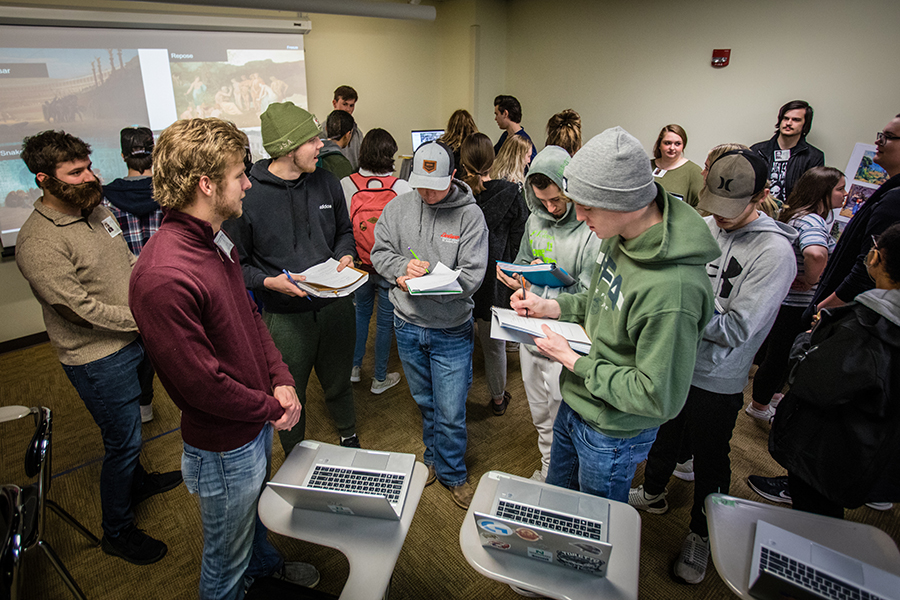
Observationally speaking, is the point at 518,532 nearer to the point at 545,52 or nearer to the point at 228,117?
the point at 228,117

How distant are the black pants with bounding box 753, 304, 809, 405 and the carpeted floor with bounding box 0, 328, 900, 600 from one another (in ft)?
0.70

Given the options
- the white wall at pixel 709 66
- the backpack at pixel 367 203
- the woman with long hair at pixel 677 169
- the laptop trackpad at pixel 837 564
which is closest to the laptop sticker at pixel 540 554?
the laptop trackpad at pixel 837 564

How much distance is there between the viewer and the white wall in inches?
137

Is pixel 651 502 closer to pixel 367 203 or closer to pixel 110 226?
pixel 367 203

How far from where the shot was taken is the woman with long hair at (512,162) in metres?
2.87

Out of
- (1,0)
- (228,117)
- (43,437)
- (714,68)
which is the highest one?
(1,0)

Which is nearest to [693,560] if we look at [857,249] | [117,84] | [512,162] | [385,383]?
[857,249]

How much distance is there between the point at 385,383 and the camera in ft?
10.4

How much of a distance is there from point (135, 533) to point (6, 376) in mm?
2281

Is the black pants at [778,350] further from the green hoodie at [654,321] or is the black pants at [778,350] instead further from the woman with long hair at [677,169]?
the green hoodie at [654,321]

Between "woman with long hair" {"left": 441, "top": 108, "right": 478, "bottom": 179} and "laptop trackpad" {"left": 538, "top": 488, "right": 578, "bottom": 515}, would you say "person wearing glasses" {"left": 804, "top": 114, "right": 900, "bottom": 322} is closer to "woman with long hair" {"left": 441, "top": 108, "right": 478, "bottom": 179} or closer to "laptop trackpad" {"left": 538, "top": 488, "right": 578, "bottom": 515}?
"laptop trackpad" {"left": 538, "top": 488, "right": 578, "bottom": 515}

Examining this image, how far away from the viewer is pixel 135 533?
6.55 feet

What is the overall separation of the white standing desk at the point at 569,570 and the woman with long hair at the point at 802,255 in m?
2.02

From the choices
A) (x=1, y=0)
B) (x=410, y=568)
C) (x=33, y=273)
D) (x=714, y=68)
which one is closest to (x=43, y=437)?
(x=33, y=273)
